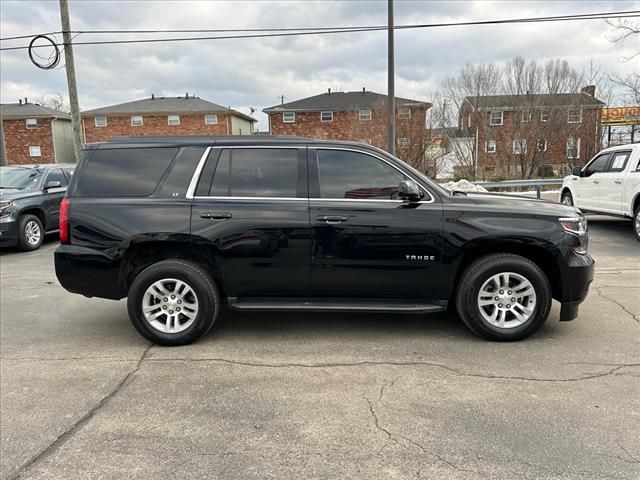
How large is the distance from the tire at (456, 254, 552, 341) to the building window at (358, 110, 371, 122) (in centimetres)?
2542

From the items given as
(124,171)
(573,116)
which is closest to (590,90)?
(573,116)

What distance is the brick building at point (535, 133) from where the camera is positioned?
83.1 feet

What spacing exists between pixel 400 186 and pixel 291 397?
2.09 m

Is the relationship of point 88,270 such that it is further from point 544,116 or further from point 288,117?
point 288,117

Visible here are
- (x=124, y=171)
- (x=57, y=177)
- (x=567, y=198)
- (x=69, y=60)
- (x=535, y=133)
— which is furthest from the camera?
(x=535, y=133)

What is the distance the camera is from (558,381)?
3.62 metres

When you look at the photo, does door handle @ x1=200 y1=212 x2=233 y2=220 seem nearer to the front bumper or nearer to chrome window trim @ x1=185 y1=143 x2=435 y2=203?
chrome window trim @ x1=185 y1=143 x2=435 y2=203

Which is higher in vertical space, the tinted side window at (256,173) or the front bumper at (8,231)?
the tinted side window at (256,173)

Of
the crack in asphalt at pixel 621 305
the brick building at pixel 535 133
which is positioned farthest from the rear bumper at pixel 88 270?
the brick building at pixel 535 133

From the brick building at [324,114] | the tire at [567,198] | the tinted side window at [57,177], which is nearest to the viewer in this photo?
the tinted side window at [57,177]

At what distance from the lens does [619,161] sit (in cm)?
987

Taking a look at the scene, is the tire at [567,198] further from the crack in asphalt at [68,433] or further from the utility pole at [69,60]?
Answer: the utility pole at [69,60]

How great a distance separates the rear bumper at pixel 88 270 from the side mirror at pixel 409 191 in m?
2.73

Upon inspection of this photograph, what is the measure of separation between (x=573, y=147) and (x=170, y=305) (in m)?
27.1
